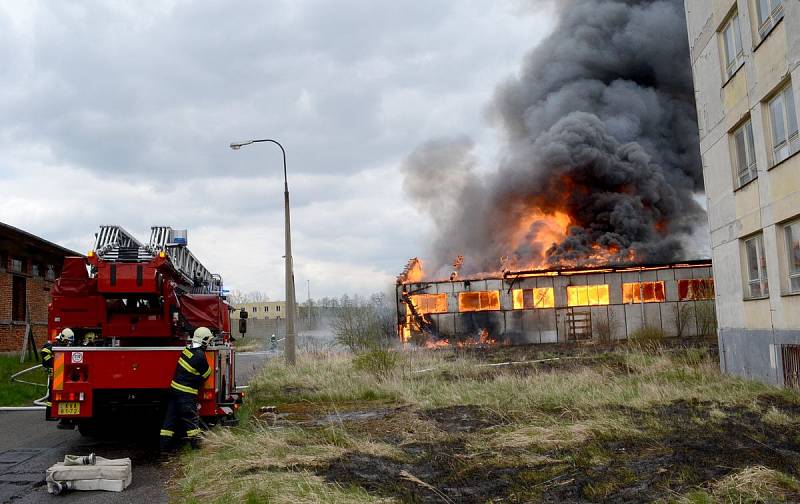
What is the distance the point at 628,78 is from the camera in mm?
41750

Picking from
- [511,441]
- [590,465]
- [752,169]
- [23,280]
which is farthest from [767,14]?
[23,280]

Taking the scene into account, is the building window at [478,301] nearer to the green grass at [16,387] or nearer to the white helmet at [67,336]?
the green grass at [16,387]

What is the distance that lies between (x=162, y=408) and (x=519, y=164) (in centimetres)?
3515

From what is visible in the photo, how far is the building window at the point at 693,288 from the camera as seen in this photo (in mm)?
30172

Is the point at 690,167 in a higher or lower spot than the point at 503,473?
higher

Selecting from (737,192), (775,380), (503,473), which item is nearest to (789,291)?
(775,380)

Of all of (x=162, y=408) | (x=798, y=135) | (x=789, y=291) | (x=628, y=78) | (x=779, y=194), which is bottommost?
(x=162, y=408)

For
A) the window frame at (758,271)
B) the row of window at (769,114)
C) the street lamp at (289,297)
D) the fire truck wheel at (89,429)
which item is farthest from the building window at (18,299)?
the row of window at (769,114)

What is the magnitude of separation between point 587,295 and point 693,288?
4.65 metres

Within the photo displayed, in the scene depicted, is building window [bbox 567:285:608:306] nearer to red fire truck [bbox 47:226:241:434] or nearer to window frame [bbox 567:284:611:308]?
window frame [bbox 567:284:611:308]

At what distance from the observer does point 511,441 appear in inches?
285

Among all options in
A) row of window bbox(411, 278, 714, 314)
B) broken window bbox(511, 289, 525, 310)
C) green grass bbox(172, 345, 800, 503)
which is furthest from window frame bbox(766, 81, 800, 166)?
broken window bbox(511, 289, 525, 310)

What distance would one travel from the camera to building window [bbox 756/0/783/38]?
1152 cm

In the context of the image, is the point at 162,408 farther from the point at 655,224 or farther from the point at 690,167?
the point at 690,167
